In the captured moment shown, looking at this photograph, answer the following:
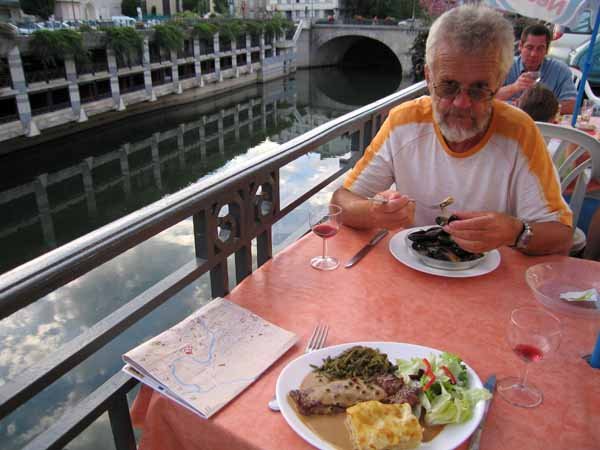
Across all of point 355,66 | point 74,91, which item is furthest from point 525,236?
point 355,66

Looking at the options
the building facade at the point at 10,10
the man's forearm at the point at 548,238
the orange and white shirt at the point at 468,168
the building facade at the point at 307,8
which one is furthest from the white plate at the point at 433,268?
the building facade at the point at 307,8

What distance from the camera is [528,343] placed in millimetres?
907

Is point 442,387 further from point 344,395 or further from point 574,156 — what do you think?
point 574,156

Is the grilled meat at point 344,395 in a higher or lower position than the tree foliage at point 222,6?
lower

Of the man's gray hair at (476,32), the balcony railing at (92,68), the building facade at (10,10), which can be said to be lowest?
the balcony railing at (92,68)

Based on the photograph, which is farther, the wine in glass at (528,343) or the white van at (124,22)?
the white van at (124,22)

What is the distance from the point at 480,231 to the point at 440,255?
0.12 m

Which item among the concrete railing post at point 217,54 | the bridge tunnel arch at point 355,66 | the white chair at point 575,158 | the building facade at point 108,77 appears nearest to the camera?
the white chair at point 575,158

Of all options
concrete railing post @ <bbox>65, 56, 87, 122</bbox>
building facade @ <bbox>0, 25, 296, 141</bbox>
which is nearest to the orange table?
building facade @ <bbox>0, 25, 296, 141</bbox>

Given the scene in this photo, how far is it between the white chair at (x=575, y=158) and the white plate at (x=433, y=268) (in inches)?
33.3

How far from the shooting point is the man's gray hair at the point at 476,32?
53.7 inches

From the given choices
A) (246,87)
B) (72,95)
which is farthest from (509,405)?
(246,87)

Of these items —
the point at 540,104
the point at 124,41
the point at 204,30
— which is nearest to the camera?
the point at 540,104

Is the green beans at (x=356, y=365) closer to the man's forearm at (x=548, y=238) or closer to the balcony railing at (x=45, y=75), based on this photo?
the man's forearm at (x=548, y=238)
